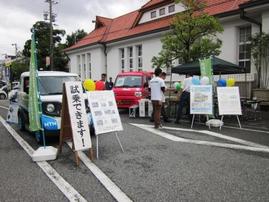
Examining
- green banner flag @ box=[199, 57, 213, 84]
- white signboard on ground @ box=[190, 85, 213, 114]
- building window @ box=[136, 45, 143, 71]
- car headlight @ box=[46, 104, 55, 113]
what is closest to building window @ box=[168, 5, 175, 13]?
building window @ box=[136, 45, 143, 71]

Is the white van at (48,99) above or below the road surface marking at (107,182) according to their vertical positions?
above

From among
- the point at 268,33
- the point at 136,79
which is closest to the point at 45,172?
the point at 136,79

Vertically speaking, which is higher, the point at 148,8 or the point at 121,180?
the point at 148,8

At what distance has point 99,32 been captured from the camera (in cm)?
3444

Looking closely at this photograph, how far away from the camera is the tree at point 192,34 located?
14992 mm

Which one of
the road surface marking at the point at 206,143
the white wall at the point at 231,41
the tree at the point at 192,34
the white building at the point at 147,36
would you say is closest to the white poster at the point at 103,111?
the road surface marking at the point at 206,143

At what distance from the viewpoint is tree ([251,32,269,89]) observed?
15.0 m

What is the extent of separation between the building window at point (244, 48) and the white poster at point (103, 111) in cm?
1153

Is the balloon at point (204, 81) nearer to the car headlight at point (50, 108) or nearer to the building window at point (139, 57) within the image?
the car headlight at point (50, 108)

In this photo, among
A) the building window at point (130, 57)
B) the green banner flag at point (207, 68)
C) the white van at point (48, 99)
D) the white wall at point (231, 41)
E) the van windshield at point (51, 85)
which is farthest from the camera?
the building window at point (130, 57)

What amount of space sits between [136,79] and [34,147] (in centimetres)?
819

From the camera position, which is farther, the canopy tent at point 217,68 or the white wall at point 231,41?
the white wall at point 231,41

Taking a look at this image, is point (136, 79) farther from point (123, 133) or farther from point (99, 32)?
point (99, 32)

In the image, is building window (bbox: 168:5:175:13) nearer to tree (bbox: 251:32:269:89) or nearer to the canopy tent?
tree (bbox: 251:32:269:89)
